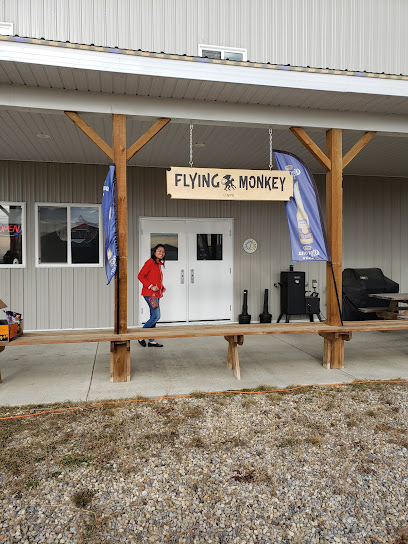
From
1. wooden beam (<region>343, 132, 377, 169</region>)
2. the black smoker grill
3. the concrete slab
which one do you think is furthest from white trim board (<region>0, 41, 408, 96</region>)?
the black smoker grill

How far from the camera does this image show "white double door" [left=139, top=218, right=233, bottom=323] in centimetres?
755

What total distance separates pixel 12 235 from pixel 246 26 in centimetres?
536

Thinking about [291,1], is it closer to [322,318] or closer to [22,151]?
[22,151]

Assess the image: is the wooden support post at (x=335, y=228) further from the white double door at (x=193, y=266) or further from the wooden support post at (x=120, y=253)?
the white double door at (x=193, y=266)

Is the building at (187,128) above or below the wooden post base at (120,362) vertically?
above

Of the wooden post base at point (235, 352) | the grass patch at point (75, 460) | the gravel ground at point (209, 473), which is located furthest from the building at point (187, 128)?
the grass patch at point (75, 460)

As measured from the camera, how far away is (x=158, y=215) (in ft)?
24.6

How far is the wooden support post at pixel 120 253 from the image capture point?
4305 mm

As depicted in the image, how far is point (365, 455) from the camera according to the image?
2.82 metres

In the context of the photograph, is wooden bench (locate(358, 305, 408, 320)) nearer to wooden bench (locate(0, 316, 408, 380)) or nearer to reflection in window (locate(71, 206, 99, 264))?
wooden bench (locate(0, 316, 408, 380))

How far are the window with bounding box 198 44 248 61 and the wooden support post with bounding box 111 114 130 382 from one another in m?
2.85

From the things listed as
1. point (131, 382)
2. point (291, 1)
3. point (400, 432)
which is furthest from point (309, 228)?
point (291, 1)

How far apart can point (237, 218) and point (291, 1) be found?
3.82 m

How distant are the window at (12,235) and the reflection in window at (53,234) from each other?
0.30m
